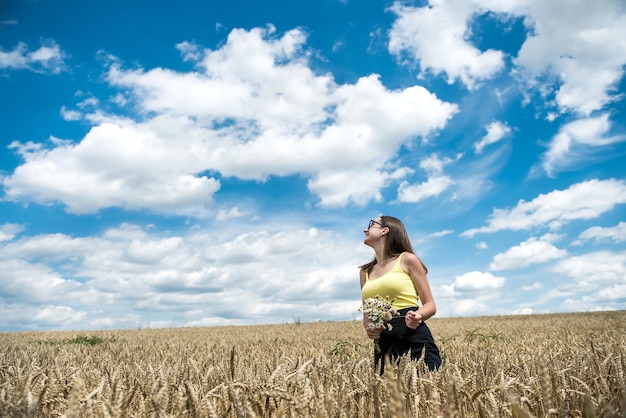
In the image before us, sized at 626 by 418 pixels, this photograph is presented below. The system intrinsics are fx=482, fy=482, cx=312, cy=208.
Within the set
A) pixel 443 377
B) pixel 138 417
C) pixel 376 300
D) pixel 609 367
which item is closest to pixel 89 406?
pixel 138 417

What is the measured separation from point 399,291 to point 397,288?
0.13ft

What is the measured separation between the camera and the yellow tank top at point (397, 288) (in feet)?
16.0

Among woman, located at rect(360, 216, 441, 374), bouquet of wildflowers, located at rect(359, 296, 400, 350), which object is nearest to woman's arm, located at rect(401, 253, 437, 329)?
woman, located at rect(360, 216, 441, 374)

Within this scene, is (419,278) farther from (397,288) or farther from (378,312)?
(378,312)

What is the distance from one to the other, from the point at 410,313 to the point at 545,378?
2.97 m

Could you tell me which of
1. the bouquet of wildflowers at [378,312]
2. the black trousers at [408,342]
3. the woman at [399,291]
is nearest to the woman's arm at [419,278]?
the woman at [399,291]

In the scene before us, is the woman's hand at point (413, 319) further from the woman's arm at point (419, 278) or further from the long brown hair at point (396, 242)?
the long brown hair at point (396, 242)

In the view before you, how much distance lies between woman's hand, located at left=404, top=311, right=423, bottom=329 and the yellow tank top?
34 centimetres

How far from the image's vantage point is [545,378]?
1.52 meters

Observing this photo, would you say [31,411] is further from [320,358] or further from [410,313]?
[410,313]

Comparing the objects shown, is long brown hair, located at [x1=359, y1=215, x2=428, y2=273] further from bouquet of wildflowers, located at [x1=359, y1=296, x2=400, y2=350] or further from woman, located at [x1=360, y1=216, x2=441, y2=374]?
bouquet of wildflowers, located at [x1=359, y1=296, x2=400, y2=350]

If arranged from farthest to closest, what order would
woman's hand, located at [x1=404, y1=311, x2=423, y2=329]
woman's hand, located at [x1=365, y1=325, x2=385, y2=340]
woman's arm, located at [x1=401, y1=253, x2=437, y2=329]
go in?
woman's arm, located at [x1=401, y1=253, x2=437, y2=329]
woman's hand, located at [x1=365, y1=325, x2=385, y2=340]
woman's hand, located at [x1=404, y1=311, x2=423, y2=329]

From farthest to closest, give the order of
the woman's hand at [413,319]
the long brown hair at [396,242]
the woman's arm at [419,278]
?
the long brown hair at [396,242], the woman's arm at [419,278], the woman's hand at [413,319]

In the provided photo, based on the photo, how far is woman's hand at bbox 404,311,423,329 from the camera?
4414mm
